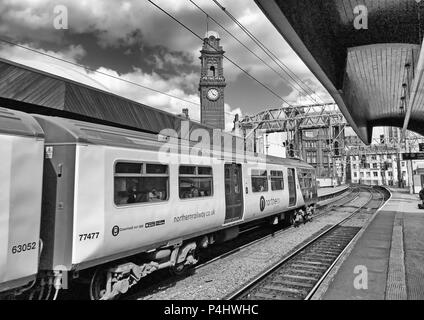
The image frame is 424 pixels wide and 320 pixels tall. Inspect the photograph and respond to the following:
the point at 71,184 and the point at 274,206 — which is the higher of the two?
the point at 71,184

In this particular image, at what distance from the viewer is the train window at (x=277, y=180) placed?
13273 millimetres

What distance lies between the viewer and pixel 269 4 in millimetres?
6406

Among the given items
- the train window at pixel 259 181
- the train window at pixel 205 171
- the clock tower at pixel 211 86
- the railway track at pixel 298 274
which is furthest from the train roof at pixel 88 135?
the clock tower at pixel 211 86

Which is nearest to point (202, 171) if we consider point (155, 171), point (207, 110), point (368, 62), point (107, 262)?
point (155, 171)

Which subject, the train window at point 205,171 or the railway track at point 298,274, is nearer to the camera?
the railway track at point 298,274

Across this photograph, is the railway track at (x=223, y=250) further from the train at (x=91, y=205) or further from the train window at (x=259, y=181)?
the train window at (x=259, y=181)

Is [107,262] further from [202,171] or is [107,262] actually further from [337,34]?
[337,34]

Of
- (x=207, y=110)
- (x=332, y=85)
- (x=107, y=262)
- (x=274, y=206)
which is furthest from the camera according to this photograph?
(x=207, y=110)

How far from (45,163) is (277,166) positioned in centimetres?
987

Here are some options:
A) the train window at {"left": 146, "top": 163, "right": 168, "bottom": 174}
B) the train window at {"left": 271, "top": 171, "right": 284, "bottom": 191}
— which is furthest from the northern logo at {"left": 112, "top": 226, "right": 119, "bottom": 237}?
the train window at {"left": 271, "top": 171, "right": 284, "bottom": 191}

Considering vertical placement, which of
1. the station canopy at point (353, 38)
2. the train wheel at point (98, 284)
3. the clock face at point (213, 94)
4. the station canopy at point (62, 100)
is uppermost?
the clock face at point (213, 94)

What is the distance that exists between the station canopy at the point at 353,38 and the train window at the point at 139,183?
368 cm

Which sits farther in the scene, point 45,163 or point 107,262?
point 107,262

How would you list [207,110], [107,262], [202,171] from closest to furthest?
[107,262]
[202,171]
[207,110]
